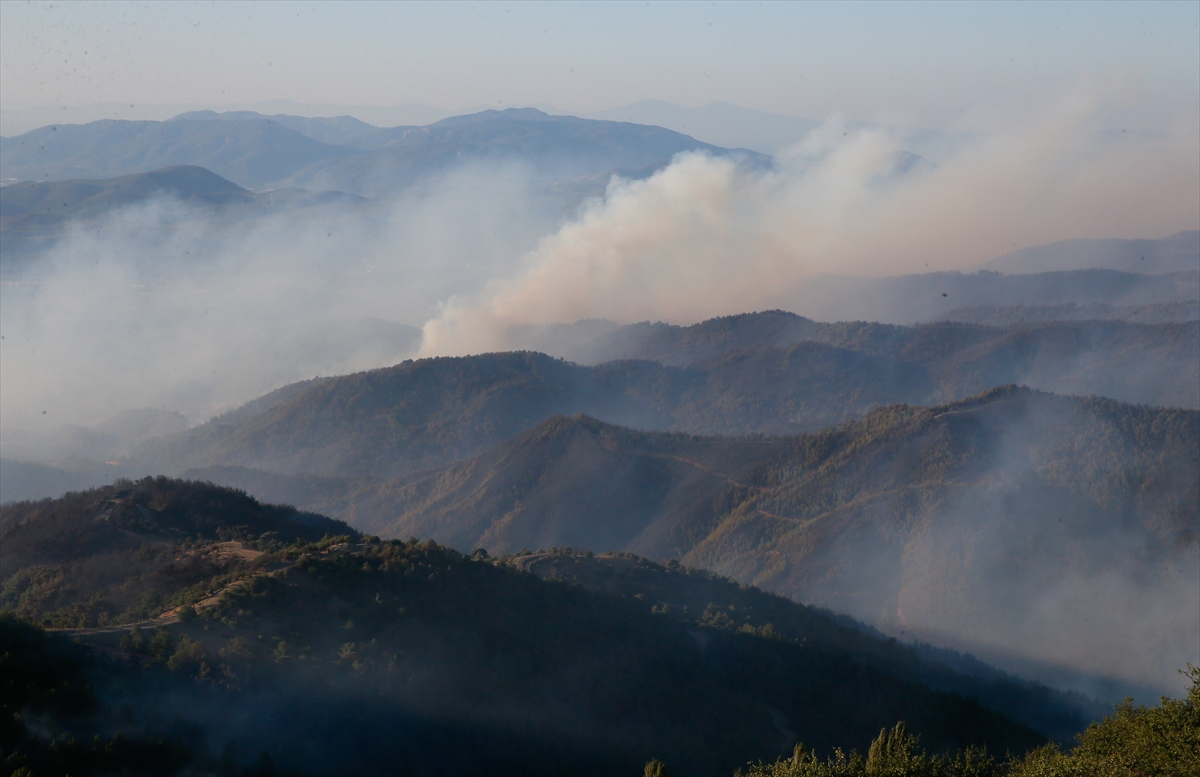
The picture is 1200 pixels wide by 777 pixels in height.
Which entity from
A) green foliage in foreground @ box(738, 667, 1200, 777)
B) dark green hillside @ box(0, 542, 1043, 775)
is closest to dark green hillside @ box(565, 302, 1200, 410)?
dark green hillside @ box(0, 542, 1043, 775)

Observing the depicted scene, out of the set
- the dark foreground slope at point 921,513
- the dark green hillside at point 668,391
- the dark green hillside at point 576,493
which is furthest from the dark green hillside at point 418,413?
the dark foreground slope at point 921,513

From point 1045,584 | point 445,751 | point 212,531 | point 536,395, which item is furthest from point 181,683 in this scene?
point 536,395

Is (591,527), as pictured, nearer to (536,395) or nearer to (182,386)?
(536,395)

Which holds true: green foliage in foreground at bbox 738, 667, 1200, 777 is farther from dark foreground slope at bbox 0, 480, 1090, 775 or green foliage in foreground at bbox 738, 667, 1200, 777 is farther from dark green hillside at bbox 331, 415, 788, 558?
dark green hillside at bbox 331, 415, 788, 558

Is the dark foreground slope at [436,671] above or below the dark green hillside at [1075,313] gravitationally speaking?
below

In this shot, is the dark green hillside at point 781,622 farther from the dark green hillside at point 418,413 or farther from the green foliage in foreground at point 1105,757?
the dark green hillside at point 418,413

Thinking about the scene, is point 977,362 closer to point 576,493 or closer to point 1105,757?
point 576,493
